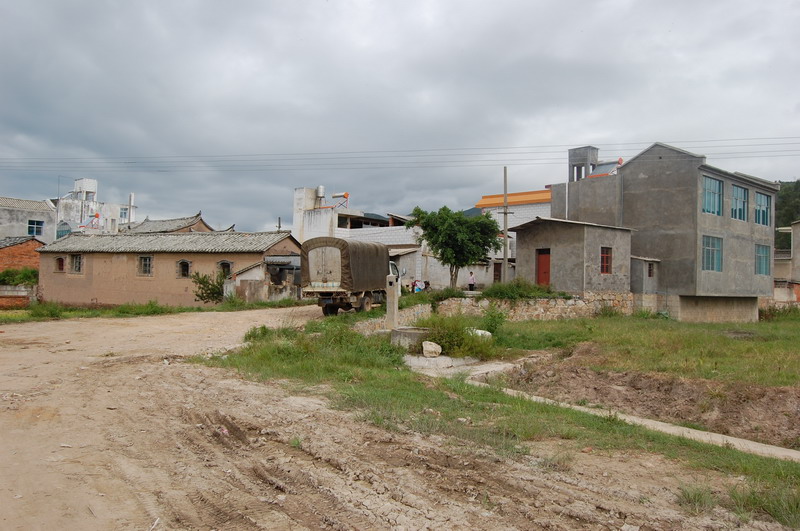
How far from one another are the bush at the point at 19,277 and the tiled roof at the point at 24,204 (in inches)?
403

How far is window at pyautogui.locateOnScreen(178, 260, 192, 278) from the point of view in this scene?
32.6 m

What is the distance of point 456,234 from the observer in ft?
99.3

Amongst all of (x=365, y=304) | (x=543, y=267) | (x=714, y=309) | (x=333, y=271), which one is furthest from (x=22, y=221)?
(x=714, y=309)

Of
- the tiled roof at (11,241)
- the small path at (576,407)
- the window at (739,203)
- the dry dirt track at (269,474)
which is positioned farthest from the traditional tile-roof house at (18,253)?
the window at (739,203)

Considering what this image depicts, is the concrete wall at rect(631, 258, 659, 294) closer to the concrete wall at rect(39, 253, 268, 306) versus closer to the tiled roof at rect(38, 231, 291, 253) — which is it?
the tiled roof at rect(38, 231, 291, 253)

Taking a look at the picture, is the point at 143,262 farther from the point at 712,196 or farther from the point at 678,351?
the point at 712,196

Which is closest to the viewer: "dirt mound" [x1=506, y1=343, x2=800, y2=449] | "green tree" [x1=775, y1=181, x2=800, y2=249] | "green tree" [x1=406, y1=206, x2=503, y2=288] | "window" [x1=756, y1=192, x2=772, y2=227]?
"dirt mound" [x1=506, y1=343, x2=800, y2=449]

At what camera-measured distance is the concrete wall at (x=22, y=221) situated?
4775 cm

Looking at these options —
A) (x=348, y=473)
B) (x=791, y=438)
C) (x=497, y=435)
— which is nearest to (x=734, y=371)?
(x=791, y=438)

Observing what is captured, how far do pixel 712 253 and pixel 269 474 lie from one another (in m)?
30.4

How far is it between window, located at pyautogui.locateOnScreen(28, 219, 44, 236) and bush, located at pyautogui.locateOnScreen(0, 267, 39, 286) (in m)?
10.1

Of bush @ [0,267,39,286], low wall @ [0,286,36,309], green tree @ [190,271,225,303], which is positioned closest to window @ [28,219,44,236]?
bush @ [0,267,39,286]

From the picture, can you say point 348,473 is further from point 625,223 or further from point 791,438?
point 625,223

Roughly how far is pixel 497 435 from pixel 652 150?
89.1 feet
